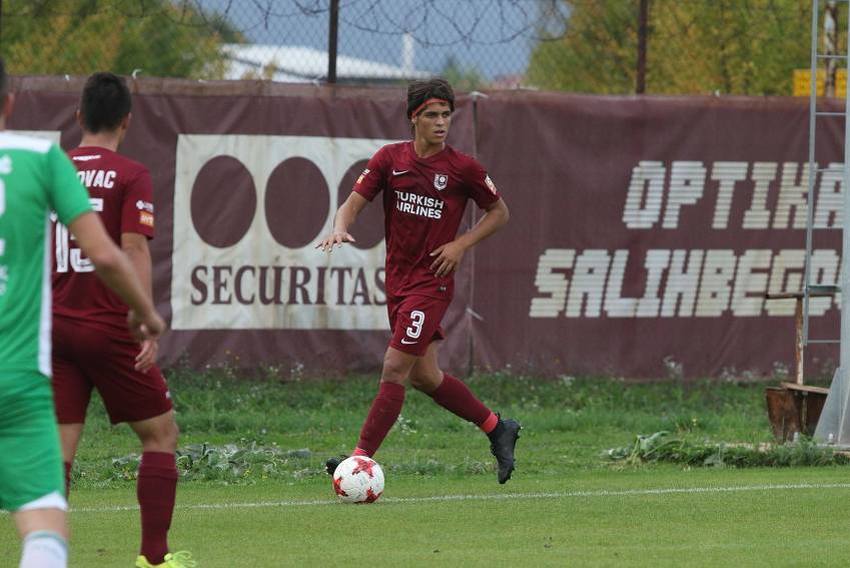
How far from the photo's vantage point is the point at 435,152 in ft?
29.7

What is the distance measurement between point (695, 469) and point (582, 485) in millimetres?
1085

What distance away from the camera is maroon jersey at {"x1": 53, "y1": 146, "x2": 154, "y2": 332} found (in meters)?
6.10

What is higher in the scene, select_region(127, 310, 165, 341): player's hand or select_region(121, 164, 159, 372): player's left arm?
select_region(121, 164, 159, 372): player's left arm

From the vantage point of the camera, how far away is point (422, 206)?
8.95 metres

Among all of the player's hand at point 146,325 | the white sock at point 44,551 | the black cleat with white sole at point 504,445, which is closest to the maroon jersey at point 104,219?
the player's hand at point 146,325

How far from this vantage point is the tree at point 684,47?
16.3 meters

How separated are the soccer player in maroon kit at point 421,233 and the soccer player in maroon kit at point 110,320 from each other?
2548mm

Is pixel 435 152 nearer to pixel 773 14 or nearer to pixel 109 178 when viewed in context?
pixel 109 178

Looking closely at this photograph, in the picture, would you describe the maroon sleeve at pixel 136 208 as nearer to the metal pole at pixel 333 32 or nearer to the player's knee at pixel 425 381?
the player's knee at pixel 425 381

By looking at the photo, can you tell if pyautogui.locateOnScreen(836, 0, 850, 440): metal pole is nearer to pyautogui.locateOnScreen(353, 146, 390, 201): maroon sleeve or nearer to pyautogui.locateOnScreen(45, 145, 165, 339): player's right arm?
pyautogui.locateOnScreen(353, 146, 390, 201): maroon sleeve

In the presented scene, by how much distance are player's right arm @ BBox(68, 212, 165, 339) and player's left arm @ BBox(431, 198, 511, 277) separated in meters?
4.03

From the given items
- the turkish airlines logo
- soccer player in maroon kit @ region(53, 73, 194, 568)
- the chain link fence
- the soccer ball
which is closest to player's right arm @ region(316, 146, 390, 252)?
the soccer ball

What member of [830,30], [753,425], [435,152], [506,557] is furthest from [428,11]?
[506,557]

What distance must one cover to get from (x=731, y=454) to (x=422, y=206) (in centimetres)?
278
